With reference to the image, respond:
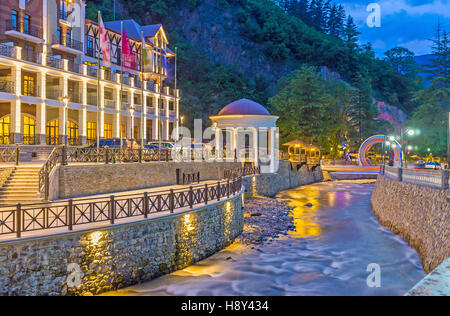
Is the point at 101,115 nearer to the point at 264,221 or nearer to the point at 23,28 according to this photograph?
the point at 23,28

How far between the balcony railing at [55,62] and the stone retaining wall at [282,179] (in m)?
19.2

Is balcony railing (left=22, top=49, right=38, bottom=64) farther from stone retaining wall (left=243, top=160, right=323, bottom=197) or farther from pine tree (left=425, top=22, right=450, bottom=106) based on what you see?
pine tree (left=425, top=22, right=450, bottom=106)

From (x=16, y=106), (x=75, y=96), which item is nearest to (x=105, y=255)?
(x=16, y=106)

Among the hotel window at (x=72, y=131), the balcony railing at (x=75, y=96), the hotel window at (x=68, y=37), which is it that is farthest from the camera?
the balcony railing at (x=75, y=96)

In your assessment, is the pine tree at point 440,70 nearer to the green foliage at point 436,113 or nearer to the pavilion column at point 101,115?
the green foliage at point 436,113

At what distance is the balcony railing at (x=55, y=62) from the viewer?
31908 millimetres

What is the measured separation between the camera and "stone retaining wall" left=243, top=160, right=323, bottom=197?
31.8m

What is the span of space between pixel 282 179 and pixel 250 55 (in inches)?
1778

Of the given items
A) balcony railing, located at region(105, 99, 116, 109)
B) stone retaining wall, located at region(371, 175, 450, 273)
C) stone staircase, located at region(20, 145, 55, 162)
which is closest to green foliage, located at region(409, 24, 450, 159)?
stone retaining wall, located at region(371, 175, 450, 273)

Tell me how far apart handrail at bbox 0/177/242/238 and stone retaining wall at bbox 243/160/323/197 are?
31.9 ft

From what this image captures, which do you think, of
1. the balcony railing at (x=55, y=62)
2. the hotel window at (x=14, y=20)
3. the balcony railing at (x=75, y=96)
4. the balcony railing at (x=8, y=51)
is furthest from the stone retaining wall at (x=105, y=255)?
the hotel window at (x=14, y=20)

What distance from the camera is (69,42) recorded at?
35438mm
